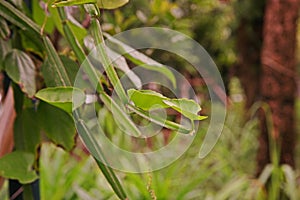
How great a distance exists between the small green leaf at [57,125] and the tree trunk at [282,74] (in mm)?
1569

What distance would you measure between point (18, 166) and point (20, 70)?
3.0 inches

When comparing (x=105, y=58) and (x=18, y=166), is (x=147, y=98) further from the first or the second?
(x=18, y=166)

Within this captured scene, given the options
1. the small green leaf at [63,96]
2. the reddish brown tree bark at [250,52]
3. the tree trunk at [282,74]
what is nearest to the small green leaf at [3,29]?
the small green leaf at [63,96]

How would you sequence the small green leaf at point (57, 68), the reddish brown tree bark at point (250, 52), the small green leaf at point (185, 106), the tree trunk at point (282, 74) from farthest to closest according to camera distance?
the reddish brown tree bark at point (250, 52)
the tree trunk at point (282, 74)
the small green leaf at point (57, 68)
the small green leaf at point (185, 106)

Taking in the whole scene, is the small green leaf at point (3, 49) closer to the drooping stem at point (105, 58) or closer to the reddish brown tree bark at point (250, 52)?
the drooping stem at point (105, 58)

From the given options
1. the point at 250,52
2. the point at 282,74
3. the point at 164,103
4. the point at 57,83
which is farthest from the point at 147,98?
the point at 250,52

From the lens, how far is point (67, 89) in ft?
0.81

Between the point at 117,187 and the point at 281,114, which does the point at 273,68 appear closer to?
the point at 281,114

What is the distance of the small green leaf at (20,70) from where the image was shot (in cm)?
33

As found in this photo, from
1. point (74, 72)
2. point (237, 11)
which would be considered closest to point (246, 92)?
point (237, 11)

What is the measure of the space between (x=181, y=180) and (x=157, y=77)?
1.21 m

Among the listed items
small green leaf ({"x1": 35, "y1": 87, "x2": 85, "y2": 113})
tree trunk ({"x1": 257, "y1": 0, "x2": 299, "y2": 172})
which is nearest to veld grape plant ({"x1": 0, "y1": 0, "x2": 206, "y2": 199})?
small green leaf ({"x1": 35, "y1": 87, "x2": 85, "y2": 113})

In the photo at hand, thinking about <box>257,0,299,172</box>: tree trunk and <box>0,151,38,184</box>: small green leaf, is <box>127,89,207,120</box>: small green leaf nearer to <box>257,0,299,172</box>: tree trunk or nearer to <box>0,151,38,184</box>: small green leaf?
<box>0,151,38,184</box>: small green leaf

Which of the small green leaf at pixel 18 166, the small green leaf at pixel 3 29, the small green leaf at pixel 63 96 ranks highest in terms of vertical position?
the small green leaf at pixel 3 29
